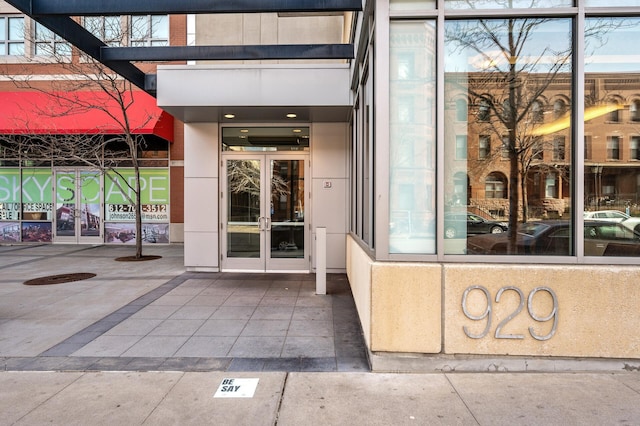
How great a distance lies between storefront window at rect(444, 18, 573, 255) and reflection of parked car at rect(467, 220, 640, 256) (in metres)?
0.01

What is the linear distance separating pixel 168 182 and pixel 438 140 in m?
13.5

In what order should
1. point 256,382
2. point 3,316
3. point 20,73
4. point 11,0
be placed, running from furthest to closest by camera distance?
point 20,73 → point 3,316 → point 11,0 → point 256,382

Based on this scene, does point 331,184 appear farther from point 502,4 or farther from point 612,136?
point 612,136

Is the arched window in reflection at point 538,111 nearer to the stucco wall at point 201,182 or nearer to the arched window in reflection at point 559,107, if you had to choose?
the arched window in reflection at point 559,107

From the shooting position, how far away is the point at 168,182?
50.5 ft

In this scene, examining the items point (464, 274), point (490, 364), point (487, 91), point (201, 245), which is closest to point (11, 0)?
point (201, 245)

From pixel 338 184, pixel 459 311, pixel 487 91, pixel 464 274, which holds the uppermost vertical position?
pixel 487 91

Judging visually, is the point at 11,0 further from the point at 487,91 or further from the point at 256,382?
the point at 487,91

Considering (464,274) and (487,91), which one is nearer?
(464,274)

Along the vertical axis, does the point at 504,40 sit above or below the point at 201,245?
above

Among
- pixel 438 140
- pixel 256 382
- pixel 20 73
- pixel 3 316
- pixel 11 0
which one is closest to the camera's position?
pixel 256 382

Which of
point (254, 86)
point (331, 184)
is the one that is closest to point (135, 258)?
point (331, 184)

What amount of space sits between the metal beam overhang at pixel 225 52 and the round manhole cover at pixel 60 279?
492 cm

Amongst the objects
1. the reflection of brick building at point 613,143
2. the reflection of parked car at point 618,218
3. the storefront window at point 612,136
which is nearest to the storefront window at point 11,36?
the storefront window at point 612,136
